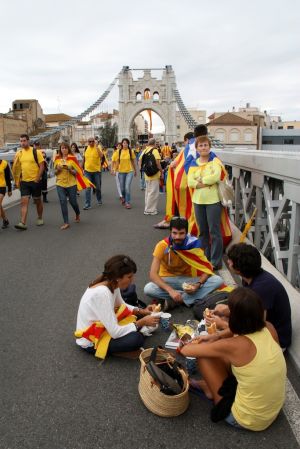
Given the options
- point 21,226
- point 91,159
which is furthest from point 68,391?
point 91,159

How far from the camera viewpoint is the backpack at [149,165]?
10.6m

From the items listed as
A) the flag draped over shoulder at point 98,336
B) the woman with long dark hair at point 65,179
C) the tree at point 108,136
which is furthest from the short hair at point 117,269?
the tree at point 108,136

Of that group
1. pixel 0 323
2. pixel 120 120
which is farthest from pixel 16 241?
pixel 120 120

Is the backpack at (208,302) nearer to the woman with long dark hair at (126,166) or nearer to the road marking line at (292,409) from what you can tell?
the road marking line at (292,409)

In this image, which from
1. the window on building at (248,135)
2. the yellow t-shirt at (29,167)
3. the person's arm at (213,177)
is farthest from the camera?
the window on building at (248,135)

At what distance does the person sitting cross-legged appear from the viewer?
4.63 meters

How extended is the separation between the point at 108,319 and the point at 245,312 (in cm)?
129

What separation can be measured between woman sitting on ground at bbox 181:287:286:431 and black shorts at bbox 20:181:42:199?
729 centimetres

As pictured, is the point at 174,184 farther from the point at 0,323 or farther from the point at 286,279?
the point at 0,323

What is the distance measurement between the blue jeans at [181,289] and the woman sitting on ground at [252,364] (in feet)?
6.31

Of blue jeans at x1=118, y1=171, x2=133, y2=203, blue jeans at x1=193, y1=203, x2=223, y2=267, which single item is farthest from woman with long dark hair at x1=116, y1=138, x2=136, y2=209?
blue jeans at x1=193, y1=203, x2=223, y2=267

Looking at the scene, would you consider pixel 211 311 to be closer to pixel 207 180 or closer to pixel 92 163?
pixel 207 180

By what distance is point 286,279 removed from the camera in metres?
4.55

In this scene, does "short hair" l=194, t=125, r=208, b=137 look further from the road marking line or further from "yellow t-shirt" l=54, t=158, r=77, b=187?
the road marking line
